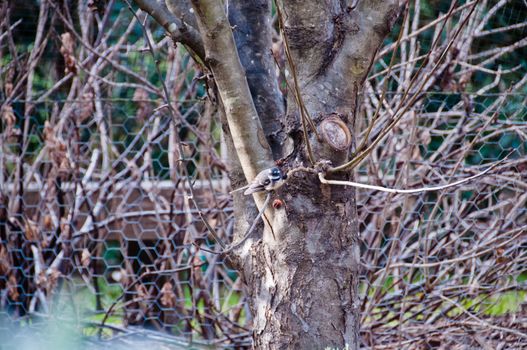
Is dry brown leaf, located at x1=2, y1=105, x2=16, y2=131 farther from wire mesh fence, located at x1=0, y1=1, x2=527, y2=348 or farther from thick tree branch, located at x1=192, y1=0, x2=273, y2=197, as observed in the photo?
thick tree branch, located at x1=192, y1=0, x2=273, y2=197

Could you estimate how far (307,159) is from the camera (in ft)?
4.00

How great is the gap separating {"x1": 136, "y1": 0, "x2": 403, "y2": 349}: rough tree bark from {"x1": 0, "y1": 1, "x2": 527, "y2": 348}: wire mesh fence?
108 cm

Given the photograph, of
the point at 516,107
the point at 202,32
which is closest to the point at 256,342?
the point at 202,32

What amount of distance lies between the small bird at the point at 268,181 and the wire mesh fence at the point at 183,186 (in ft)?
3.87

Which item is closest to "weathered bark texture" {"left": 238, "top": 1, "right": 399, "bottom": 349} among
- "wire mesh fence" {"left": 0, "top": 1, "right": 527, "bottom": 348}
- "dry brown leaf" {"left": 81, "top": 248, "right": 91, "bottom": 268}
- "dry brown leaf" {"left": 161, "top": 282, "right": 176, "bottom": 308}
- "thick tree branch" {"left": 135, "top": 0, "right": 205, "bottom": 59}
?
"thick tree branch" {"left": 135, "top": 0, "right": 205, "bottom": 59}

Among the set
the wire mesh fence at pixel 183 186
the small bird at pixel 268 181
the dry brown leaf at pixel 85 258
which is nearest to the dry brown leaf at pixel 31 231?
the wire mesh fence at pixel 183 186

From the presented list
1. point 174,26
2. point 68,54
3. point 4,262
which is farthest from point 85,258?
point 174,26

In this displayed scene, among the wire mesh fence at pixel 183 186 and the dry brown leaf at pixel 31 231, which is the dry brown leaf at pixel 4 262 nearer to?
the wire mesh fence at pixel 183 186

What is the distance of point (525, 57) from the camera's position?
265 centimetres

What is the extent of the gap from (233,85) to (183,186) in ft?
4.10

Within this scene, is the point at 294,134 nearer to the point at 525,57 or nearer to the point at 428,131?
the point at 428,131

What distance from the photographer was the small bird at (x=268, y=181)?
117 cm

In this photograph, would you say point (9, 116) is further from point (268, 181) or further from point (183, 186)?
point (268, 181)

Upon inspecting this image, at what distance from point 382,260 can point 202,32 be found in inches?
66.6
